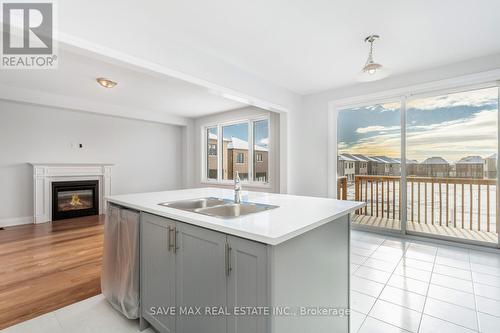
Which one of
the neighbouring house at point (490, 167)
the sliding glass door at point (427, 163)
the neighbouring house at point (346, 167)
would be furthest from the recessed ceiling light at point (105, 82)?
the neighbouring house at point (490, 167)

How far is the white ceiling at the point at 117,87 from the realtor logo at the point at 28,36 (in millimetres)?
198

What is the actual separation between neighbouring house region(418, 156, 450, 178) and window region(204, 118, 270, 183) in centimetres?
282

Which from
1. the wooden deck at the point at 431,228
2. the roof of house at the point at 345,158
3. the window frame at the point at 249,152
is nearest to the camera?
the wooden deck at the point at 431,228

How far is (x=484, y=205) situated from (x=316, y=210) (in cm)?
341

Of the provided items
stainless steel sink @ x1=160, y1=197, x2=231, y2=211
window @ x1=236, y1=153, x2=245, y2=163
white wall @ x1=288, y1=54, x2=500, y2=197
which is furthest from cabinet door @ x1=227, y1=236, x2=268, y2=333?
window @ x1=236, y1=153, x2=245, y2=163

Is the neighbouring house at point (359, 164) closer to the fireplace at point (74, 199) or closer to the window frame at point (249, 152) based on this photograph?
the window frame at point (249, 152)

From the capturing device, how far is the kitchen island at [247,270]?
3.64 feet

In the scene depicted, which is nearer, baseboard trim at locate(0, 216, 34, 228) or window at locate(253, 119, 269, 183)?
baseboard trim at locate(0, 216, 34, 228)

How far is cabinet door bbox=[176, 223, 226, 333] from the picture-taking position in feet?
4.11

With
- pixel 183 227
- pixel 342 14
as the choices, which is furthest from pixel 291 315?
pixel 342 14

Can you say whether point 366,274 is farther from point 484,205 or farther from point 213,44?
point 213,44

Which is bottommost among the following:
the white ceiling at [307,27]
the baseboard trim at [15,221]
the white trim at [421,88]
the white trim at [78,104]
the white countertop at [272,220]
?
the baseboard trim at [15,221]

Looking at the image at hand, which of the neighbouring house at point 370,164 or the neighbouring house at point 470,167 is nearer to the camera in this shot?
the neighbouring house at point 470,167

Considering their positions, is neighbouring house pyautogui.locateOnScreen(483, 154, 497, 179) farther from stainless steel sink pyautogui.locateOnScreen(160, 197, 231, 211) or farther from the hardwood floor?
the hardwood floor
